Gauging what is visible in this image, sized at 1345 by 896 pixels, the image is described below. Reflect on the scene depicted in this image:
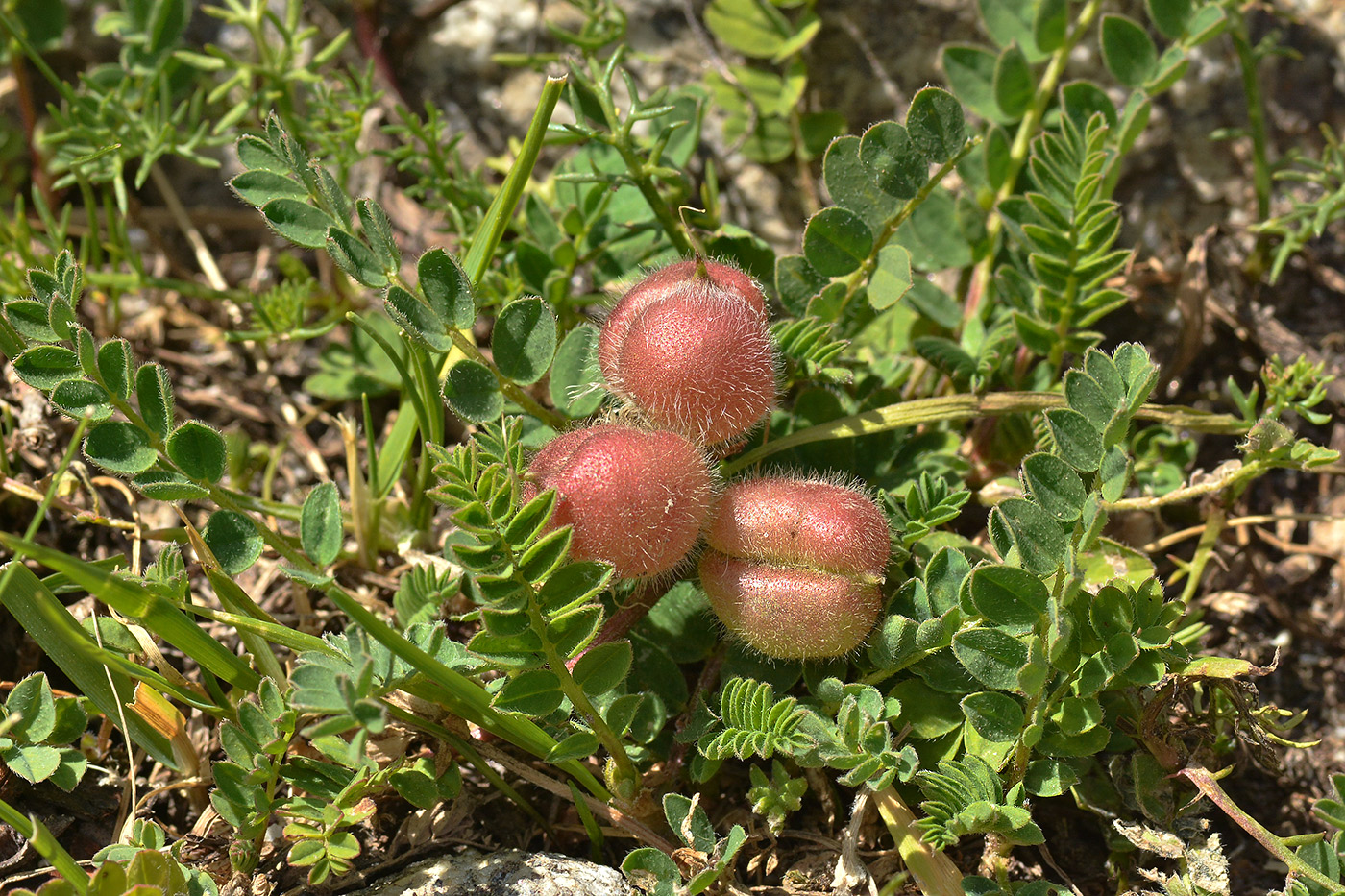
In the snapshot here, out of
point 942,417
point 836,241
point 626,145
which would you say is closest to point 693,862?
point 942,417

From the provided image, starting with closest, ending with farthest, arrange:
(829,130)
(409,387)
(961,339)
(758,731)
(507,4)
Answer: (758,731), (409,387), (961,339), (829,130), (507,4)

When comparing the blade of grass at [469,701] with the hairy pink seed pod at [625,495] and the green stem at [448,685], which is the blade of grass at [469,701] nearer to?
the green stem at [448,685]

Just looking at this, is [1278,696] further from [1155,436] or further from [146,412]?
[146,412]

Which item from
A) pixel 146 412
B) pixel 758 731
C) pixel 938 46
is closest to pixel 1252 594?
pixel 758 731

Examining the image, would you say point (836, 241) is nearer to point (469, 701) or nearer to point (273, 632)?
point (469, 701)

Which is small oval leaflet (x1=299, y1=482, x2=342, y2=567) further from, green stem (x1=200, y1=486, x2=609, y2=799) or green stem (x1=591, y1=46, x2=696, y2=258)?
green stem (x1=591, y1=46, x2=696, y2=258)

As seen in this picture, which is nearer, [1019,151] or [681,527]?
[681,527]
